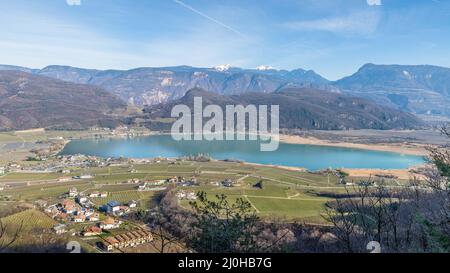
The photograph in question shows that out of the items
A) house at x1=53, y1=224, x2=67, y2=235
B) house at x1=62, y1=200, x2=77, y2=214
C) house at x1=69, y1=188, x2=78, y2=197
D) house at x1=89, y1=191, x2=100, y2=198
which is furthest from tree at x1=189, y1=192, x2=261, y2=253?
house at x1=69, y1=188, x2=78, y2=197

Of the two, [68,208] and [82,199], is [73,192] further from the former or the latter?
[68,208]

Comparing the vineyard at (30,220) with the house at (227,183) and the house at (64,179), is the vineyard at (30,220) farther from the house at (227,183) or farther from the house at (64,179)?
the house at (227,183)

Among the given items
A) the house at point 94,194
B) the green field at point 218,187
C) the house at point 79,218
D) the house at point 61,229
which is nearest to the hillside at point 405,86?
the green field at point 218,187

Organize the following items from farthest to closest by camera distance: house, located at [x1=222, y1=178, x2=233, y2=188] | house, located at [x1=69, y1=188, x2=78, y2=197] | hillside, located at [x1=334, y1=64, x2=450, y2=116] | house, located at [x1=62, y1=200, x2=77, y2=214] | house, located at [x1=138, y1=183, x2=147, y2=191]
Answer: hillside, located at [x1=334, y1=64, x2=450, y2=116]
house, located at [x1=222, y1=178, x2=233, y2=188]
house, located at [x1=138, y1=183, x2=147, y2=191]
house, located at [x1=69, y1=188, x2=78, y2=197]
house, located at [x1=62, y1=200, x2=77, y2=214]

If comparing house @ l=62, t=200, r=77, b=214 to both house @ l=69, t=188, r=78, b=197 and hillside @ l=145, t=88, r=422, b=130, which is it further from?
hillside @ l=145, t=88, r=422, b=130

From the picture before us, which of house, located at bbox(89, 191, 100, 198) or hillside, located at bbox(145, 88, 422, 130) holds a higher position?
hillside, located at bbox(145, 88, 422, 130)

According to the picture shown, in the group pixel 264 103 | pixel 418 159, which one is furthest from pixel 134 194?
pixel 264 103

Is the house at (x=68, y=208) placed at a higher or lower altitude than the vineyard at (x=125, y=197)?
higher
